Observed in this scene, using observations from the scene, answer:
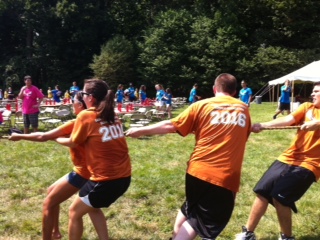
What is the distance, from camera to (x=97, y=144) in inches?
153

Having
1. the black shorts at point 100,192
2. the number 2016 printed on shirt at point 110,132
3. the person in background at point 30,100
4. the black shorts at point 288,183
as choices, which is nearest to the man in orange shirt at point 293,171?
the black shorts at point 288,183

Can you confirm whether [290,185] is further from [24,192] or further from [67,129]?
[24,192]

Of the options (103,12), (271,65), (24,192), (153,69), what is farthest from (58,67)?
(24,192)

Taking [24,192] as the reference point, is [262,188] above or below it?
above

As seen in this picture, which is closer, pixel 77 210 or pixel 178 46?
pixel 77 210

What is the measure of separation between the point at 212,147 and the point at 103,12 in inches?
1673

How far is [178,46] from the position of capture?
38625mm

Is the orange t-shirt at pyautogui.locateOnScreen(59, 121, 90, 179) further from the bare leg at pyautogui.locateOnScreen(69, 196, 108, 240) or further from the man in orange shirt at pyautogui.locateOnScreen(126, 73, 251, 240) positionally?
the man in orange shirt at pyautogui.locateOnScreen(126, 73, 251, 240)

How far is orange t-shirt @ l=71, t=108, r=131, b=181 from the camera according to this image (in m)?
3.87

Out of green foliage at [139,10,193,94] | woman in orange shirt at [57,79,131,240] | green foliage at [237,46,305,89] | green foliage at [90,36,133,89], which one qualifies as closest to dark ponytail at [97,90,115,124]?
woman in orange shirt at [57,79,131,240]

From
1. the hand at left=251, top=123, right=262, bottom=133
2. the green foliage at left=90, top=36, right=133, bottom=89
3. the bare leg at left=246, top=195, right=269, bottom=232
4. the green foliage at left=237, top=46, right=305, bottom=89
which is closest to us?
the hand at left=251, top=123, right=262, bottom=133

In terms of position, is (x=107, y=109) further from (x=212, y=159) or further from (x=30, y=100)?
(x=30, y=100)

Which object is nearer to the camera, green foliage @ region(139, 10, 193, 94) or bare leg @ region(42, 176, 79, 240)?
bare leg @ region(42, 176, 79, 240)

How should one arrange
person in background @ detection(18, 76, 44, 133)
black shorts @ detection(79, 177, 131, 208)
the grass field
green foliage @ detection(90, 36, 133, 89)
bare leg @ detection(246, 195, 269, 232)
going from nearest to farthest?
black shorts @ detection(79, 177, 131, 208) < bare leg @ detection(246, 195, 269, 232) < the grass field < person in background @ detection(18, 76, 44, 133) < green foliage @ detection(90, 36, 133, 89)
